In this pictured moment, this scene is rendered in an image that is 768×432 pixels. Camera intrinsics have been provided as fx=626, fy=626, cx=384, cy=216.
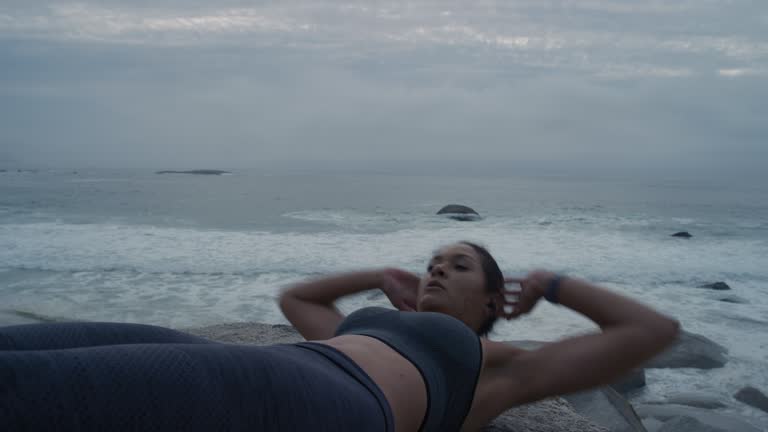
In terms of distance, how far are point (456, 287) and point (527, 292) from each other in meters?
0.34

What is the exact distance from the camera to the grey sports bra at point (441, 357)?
2.36m

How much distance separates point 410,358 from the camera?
2.37m

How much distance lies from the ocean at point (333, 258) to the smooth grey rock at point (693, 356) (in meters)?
0.14

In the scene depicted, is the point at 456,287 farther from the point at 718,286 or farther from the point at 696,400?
the point at 718,286

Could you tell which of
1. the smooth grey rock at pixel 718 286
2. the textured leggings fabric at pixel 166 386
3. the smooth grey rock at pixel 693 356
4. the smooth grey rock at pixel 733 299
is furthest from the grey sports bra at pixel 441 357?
the smooth grey rock at pixel 718 286

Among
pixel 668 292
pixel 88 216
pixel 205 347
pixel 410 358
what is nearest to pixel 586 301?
pixel 410 358

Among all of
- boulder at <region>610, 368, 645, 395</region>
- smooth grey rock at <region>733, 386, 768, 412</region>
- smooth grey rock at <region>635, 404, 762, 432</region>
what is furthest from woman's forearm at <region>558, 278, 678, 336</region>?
smooth grey rock at <region>733, 386, 768, 412</region>

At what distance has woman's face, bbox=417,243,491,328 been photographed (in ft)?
9.53

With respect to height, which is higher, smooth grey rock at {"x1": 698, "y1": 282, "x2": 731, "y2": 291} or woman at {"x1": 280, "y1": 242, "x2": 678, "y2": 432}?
woman at {"x1": 280, "y1": 242, "x2": 678, "y2": 432}

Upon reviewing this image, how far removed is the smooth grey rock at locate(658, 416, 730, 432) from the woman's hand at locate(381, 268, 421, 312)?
306cm

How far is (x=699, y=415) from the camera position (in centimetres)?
553

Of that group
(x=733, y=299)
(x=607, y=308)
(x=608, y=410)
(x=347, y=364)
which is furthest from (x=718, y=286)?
(x=347, y=364)

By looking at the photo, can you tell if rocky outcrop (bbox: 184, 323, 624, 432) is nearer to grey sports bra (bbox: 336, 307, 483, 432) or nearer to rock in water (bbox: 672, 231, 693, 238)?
grey sports bra (bbox: 336, 307, 483, 432)

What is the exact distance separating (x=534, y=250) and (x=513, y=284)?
1447cm
